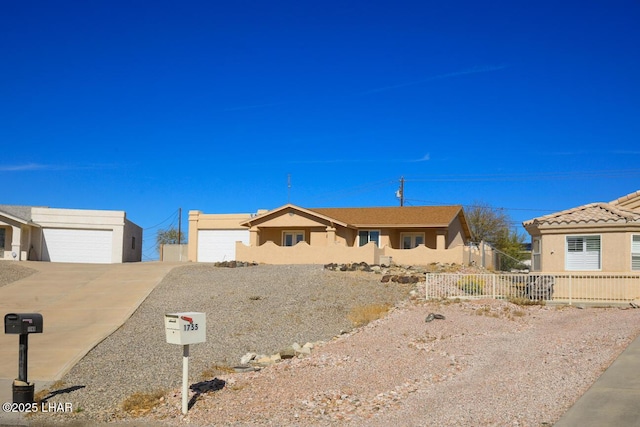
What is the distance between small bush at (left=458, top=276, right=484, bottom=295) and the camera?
72.1 ft

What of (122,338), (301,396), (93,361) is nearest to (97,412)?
(301,396)

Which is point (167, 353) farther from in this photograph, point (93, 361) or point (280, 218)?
point (280, 218)

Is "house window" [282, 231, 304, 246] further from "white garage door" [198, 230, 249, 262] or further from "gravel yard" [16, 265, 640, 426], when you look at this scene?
"gravel yard" [16, 265, 640, 426]

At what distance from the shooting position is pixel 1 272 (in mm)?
29359

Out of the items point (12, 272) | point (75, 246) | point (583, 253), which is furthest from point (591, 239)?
point (75, 246)

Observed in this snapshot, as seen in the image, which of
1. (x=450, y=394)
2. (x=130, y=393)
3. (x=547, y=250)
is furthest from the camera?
(x=547, y=250)

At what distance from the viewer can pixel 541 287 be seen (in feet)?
70.1

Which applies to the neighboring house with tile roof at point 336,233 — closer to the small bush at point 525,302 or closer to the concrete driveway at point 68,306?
the concrete driveway at point 68,306

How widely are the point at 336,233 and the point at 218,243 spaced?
9119 mm

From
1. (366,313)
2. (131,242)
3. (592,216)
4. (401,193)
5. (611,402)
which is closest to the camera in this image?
(611,402)

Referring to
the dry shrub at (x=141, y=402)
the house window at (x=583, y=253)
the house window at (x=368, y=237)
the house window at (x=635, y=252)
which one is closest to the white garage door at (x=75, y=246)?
the house window at (x=368, y=237)

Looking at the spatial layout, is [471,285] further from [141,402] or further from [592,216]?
[141,402]

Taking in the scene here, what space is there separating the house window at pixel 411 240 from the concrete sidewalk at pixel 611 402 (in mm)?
30641

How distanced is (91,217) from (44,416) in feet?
111
